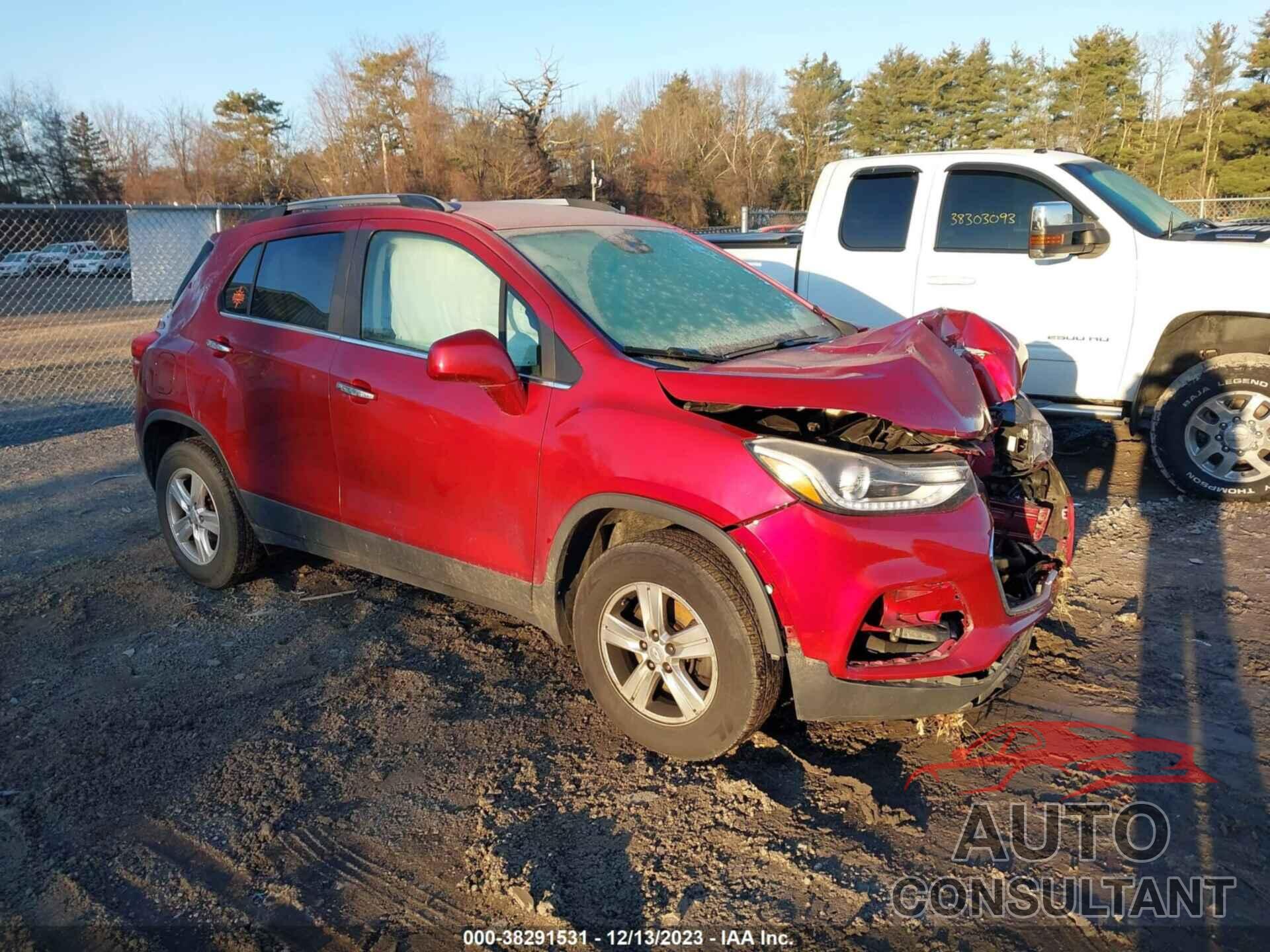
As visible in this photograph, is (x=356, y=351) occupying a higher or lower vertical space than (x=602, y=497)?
higher

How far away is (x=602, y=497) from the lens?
3.23 meters

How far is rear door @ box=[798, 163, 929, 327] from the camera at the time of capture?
6.78 m

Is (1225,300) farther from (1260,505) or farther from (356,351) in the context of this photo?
(356,351)

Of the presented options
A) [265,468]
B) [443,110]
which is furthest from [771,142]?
[265,468]

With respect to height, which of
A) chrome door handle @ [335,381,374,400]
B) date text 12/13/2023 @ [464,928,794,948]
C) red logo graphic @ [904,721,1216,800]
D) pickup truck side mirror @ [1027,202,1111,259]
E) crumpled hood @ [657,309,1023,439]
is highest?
pickup truck side mirror @ [1027,202,1111,259]

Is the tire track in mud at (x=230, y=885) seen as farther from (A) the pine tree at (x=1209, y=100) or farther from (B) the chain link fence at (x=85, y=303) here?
(A) the pine tree at (x=1209, y=100)

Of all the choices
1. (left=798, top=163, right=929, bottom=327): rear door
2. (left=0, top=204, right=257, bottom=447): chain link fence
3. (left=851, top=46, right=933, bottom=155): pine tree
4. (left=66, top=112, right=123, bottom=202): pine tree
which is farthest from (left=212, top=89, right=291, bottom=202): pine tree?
(left=798, top=163, right=929, bottom=327): rear door

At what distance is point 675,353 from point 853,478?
0.96m

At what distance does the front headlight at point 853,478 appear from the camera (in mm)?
2871

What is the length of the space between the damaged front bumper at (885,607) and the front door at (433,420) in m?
1.01

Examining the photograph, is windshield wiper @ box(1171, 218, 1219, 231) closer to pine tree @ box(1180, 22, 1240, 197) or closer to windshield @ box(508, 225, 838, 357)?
windshield @ box(508, 225, 838, 357)

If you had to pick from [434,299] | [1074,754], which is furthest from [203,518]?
[1074,754]

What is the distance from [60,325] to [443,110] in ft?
68.4

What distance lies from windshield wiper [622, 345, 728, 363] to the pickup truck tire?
3666 millimetres
